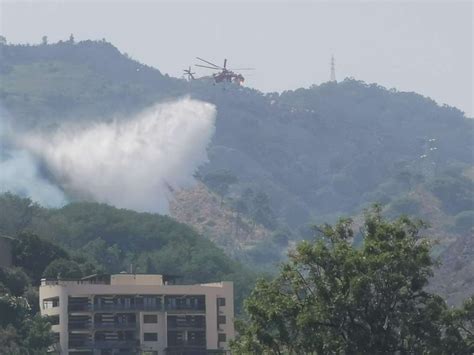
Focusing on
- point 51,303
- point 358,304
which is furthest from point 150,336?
point 358,304

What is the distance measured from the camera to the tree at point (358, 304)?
84000 millimetres

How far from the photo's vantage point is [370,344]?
275ft

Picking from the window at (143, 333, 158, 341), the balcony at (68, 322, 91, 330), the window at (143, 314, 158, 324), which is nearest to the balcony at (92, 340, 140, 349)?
the window at (143, 333, 158, 341)

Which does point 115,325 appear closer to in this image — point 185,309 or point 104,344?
point 104,344

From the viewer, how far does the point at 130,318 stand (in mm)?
192125

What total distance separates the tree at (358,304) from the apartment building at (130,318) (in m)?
99.9

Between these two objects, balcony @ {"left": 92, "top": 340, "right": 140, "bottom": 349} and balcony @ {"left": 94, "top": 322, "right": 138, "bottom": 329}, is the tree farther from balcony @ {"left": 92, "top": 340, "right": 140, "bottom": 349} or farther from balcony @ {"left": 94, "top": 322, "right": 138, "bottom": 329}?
balcony @ {"left": 94, "top": 322, "right": 138, "bottom": 329}

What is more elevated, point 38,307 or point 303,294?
point 303,294

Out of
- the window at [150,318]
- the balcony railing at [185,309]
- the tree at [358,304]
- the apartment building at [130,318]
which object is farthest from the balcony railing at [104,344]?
the tree at [358,304]

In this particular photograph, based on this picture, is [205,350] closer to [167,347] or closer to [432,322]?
[167,347]

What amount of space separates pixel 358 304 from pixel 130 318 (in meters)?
110

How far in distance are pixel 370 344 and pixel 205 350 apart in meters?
112

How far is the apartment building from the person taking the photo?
189m

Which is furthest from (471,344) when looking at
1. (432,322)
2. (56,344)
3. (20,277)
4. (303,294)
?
(20,277)
